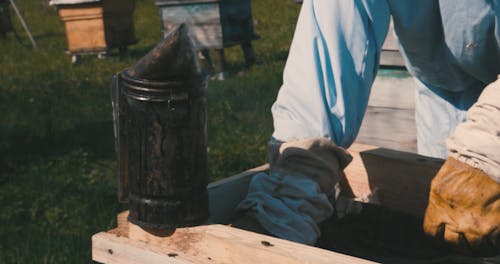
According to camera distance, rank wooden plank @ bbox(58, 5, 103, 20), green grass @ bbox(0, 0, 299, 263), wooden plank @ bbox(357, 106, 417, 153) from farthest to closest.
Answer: wooden plank @ bbox(58, 5, 103, 20)
wooden plank @ bbox(357, 106, 417, 153)
green grass @ bbox(0, 0, 299, 263)

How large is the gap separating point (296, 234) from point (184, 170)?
0.28 m

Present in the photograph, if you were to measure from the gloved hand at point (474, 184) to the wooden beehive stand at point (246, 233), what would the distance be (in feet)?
1.03

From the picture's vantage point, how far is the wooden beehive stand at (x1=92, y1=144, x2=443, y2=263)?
151 centimetres

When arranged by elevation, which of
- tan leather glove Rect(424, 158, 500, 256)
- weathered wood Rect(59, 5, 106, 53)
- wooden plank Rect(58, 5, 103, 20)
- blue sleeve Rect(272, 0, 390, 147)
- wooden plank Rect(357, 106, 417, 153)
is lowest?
weathered wood Rect(59, 5, 106, 53)

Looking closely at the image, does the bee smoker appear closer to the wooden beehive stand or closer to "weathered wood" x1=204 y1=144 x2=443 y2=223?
the wooden beehive stand

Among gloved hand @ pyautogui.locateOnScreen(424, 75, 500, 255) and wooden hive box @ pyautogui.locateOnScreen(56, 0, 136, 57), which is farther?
wooden hive box @ pyautogui.locateOnScreen(56, 0, 136, 57)

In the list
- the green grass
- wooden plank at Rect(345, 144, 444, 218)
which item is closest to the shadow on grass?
the green grass

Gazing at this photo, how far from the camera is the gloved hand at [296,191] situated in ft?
5.60

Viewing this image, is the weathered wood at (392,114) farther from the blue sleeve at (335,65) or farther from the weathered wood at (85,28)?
the weathered wood at (85,28)

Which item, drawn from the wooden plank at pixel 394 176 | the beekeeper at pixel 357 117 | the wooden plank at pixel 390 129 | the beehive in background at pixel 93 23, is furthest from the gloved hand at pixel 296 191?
the beehive in background at pixel 93 23

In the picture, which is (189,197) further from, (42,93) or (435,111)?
(42,93)

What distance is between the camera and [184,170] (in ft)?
5.33

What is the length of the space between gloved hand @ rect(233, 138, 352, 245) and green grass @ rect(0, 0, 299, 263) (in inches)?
50.4

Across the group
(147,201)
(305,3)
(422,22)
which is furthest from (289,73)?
(147,201)
